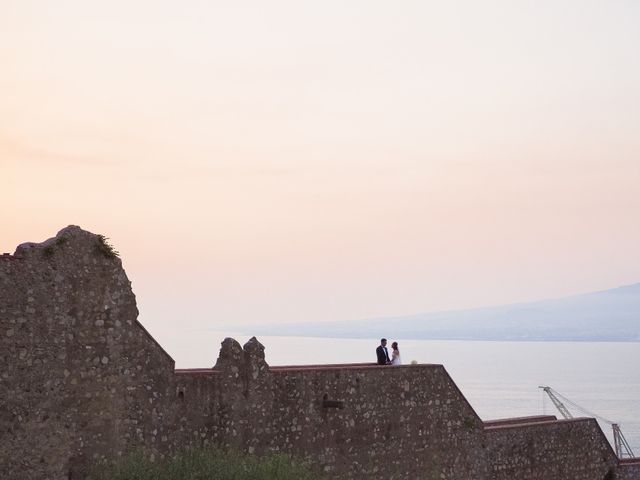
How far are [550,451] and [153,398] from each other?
42.7 feet

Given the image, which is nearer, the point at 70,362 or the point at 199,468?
the point at 70,362

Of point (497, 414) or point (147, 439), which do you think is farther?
point (497, 414)

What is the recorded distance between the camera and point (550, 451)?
2717 centimetres

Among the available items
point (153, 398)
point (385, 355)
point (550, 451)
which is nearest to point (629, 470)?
point (550, 451)

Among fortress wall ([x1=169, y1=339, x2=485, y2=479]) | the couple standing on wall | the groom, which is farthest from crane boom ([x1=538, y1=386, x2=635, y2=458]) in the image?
the groom

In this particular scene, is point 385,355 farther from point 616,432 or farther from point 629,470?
point 616,432

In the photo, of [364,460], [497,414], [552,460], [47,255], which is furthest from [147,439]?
[497,414]

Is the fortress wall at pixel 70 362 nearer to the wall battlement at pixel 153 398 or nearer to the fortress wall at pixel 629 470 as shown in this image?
the wall battlement at pixel 153 398

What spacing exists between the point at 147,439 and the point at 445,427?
28.6 ft

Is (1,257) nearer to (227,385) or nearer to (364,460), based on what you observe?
(227,385)

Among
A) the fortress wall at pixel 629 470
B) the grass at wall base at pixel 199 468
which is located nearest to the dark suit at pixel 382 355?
the grass at wall base at pixel 199 468

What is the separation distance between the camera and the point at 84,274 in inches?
672

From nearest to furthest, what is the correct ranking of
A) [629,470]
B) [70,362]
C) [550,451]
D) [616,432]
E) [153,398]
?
[70,362], [153,398], [550,451], [629,470], [616,432]

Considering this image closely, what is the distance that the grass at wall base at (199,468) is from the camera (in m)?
16.8
